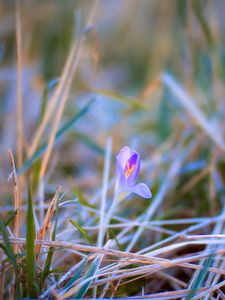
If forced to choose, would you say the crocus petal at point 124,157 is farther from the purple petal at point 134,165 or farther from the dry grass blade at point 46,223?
the dry grass blade at point 46,223

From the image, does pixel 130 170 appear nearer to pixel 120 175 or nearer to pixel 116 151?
pixel 120 175

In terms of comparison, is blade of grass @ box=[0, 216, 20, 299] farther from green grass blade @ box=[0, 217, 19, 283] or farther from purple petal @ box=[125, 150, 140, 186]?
purple petal @ box=[125, 150, 140, 186]

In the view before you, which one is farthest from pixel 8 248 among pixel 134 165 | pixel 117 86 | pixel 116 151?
pixel 117 86

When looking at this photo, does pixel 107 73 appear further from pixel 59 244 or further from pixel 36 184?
pixel 59 244

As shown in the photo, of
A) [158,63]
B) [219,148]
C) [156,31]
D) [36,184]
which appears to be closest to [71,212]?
[36,184]

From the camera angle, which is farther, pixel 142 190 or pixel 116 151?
pixel 116 151

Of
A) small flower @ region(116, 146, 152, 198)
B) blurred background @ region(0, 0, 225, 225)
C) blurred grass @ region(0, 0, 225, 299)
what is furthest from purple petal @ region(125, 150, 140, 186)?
blurred background @ region(0, 0, 225, 225)
